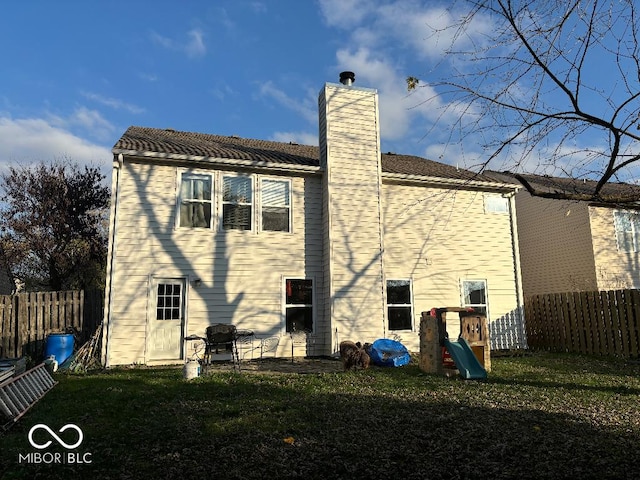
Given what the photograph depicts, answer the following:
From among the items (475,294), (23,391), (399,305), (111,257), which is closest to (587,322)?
(475,294)

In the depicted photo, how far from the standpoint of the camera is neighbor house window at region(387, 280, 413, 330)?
12.8m

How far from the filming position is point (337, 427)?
16.6 ft

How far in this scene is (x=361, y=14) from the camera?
5152 millimetres

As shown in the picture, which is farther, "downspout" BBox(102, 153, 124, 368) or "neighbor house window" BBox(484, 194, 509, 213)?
"neighbor house window" BBox(484, 194, 509, 213)

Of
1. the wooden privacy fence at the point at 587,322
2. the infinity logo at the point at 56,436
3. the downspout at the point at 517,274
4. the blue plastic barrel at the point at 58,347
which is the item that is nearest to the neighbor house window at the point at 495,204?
the downspout at the point at 517,274

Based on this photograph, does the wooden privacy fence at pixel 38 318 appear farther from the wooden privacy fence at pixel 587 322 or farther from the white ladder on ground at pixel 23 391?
the wooden privacy fence at pixel 587 322

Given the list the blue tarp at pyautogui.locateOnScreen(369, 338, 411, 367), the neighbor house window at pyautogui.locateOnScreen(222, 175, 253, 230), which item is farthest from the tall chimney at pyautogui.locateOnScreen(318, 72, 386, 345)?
the neighbor house window at pyautogui.locateOnScreen(222, 175, 253, 230)

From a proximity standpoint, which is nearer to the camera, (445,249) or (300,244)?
(300,244)

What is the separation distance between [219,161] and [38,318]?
591cm

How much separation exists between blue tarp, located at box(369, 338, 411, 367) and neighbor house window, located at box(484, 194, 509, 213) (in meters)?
6.50

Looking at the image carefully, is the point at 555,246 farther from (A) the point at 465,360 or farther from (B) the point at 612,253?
(A) the point at 465,360

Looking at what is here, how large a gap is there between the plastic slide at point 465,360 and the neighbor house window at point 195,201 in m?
6.80

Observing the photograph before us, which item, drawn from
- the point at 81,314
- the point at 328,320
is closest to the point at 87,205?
the point at 81,314

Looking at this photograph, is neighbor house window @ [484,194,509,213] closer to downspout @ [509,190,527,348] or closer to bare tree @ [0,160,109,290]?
downspout @ [509,190,527,348]
